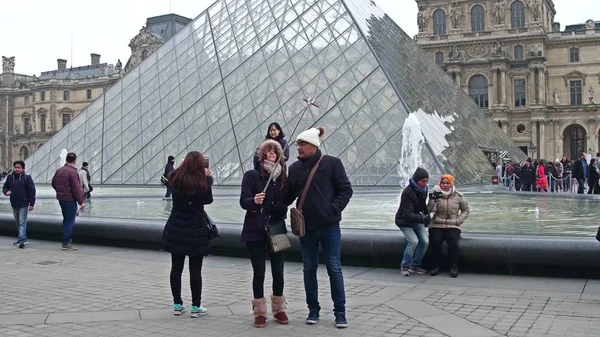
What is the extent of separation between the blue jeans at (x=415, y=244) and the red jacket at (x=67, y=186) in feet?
14.2

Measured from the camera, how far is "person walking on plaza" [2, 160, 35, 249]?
8594 mm

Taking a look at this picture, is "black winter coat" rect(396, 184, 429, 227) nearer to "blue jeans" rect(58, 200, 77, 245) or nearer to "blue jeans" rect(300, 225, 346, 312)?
"blue jeans" rect(300, 225, 346, 312)

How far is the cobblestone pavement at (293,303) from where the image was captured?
4.28 meters

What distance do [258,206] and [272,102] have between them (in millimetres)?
15529

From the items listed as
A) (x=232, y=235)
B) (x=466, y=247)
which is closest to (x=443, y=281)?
(x=466, y=247)

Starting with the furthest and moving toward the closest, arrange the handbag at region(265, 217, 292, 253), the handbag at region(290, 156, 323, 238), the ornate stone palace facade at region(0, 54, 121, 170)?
1. the ornate stone palace facade at region(0, 54, 121, 170)
2. the handbag at region(265, 217, 292, 253)
3. the handbag at region(290, 156, 323, 238)

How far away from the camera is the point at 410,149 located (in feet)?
56.0

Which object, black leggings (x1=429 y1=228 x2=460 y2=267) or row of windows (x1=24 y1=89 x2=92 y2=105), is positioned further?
row of windows (x1=24 y1=89 x2=92 y2=105)

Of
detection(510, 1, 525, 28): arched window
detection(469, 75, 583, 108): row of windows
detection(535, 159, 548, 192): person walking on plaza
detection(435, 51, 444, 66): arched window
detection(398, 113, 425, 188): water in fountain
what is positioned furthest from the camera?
detection(435, 51, 444, 66): arched window

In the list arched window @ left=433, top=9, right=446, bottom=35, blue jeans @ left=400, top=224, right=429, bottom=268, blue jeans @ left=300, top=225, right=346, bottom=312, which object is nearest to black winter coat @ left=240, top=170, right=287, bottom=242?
blue jeans @ left=300, top=225, right=346, bottom=312

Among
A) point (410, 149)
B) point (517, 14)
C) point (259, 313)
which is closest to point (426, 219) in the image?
point (259, 313)

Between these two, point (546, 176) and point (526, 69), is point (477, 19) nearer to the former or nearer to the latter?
point (526, 69)

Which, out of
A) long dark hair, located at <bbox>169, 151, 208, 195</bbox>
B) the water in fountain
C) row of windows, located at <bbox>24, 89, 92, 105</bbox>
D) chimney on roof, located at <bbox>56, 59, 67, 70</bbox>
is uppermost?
chimney on roof, located at <bbox>56, 59, 67, 70</bbox>

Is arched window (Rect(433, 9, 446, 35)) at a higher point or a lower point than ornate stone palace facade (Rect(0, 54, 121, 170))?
higher
